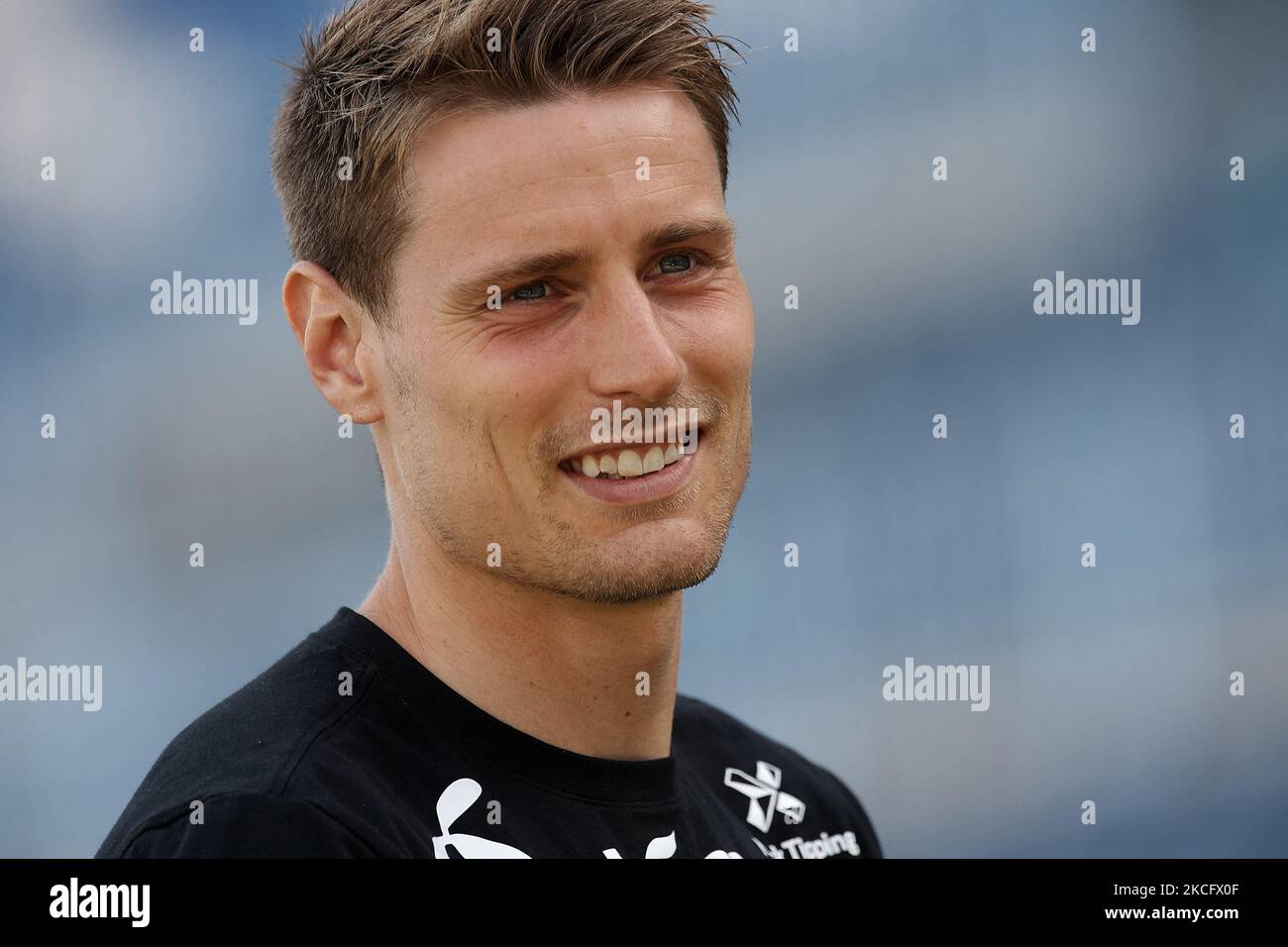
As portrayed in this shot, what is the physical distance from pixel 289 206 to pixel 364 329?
1.13ft

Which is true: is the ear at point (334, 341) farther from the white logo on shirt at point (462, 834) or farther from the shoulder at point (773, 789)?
the shoulder at point (773, 789)

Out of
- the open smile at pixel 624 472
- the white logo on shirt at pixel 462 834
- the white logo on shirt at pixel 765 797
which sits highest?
the open smile at pixel 624 472

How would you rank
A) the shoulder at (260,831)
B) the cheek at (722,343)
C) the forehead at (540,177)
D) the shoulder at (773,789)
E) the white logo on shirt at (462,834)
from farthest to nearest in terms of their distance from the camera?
1. the shoulder at (773,789)
2. the cheek at (722,343)
3. the forehead at (540,177)
4. the white logo on shirt at (462,834)
5. the shoulder at (260,831)

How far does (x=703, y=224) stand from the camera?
234 centimetres

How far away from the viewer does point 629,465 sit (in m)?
2.24

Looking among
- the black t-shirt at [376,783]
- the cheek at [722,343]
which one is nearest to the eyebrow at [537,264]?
the cheek at [722,343]

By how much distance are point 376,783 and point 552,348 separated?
0.74 m

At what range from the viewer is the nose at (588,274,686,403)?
2.17 metres

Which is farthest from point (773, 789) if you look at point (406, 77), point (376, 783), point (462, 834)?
point (406, 77)

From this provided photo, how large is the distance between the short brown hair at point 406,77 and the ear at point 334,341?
3cm

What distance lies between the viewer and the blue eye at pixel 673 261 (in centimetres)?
235

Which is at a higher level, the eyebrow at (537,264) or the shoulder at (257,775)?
the eyebrow at (537,264)
